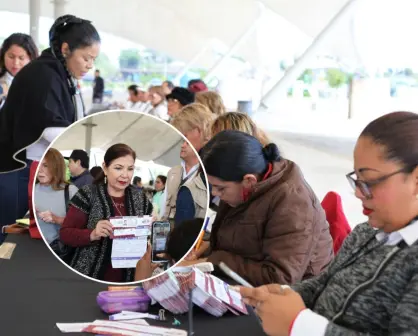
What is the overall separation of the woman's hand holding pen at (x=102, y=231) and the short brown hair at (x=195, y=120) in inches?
58.3

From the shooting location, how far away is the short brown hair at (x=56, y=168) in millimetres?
1588

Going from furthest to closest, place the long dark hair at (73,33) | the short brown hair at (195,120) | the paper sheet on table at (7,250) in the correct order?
the short brown hair at (195,120) → the long dark hair at (73,33) → the paper sheet on table at (7,250)

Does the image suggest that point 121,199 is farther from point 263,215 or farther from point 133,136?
point 263,215

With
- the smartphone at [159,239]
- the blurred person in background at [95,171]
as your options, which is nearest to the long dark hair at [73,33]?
the blurred person in background at [95,171]

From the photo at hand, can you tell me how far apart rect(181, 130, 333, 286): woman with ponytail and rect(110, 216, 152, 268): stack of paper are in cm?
37

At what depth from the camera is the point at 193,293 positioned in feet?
4.98

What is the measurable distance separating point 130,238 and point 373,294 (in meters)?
0.62

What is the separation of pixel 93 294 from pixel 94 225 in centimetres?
22

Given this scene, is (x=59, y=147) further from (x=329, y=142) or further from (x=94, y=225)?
(x=329, y=142)

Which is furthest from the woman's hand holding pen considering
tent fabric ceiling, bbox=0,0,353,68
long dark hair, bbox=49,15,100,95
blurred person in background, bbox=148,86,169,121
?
tent fabric ceiling, bbox=0,0,353,68

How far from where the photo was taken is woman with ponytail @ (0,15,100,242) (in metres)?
2.31

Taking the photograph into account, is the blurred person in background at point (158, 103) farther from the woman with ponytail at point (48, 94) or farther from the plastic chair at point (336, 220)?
the plastic chair at point (336, 220)

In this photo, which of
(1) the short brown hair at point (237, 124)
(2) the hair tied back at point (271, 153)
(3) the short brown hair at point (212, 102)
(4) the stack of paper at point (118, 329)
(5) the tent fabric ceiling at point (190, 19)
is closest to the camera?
(4) the stack of paper at point (118, 329)

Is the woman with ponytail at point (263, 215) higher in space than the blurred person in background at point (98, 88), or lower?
lower
